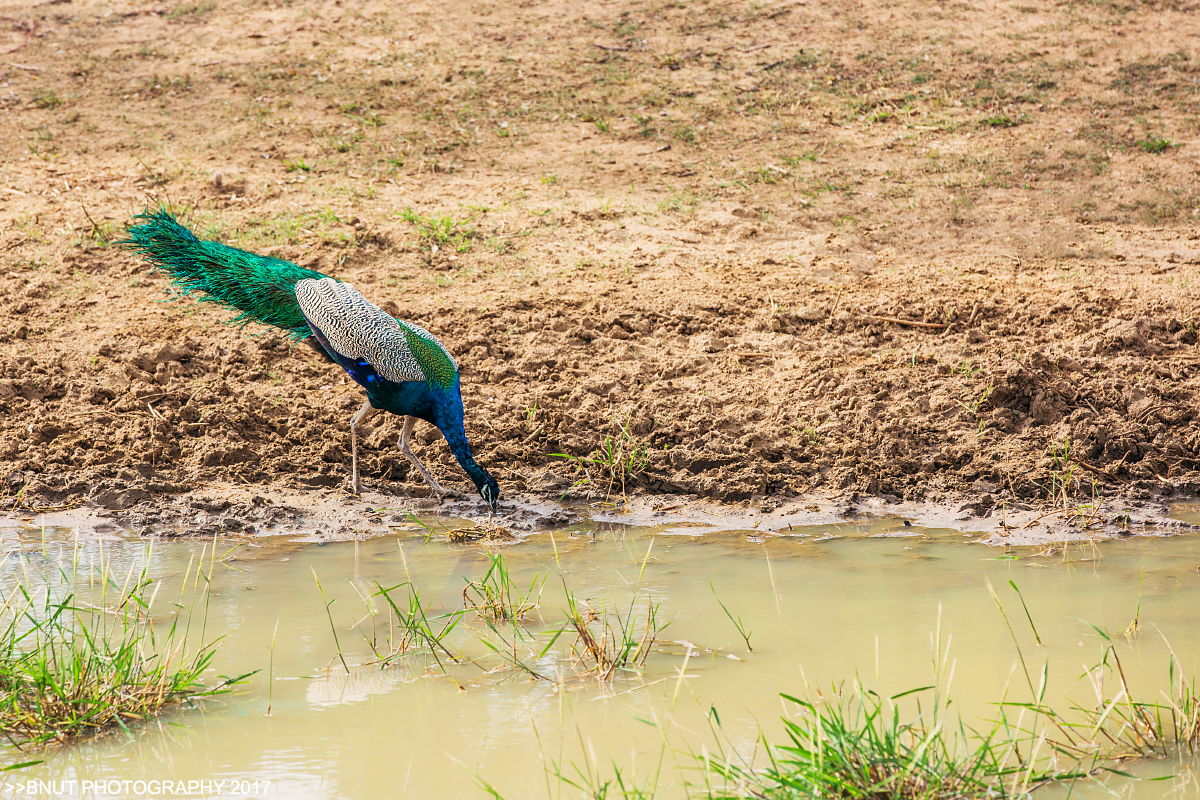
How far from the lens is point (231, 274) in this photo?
595cm

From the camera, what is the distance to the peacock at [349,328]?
17.9ft

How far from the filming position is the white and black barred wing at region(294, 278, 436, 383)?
5469 mm

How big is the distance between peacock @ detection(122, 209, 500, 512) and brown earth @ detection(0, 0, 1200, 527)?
1.66 ft

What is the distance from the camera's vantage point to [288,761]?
3.06 metres

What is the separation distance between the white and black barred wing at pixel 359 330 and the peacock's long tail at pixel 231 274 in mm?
189

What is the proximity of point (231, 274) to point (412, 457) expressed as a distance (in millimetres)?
1496

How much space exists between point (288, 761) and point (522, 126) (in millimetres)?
8002

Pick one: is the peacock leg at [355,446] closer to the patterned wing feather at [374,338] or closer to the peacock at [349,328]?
the peacock at [349,328]

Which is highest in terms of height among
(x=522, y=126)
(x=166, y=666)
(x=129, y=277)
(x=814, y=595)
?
(x=522, y=126)

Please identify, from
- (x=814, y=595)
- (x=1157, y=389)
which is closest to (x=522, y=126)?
(x=1157, y=389)

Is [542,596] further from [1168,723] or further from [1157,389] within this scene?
[1157,389]

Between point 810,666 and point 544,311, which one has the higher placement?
point 544,311

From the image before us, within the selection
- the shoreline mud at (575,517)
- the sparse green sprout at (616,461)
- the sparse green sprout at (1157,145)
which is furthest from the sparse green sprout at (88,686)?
the sparse green sprout at (1157,145)

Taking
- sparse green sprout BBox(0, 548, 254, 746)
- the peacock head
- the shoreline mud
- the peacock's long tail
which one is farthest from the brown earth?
sparse green sprout BBox(0, 548, 254, 746)
